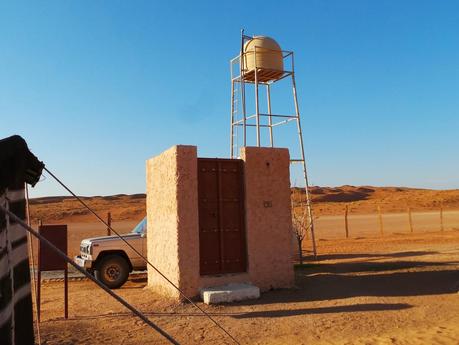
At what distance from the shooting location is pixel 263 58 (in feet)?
49.8

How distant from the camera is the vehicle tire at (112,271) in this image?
12336 mm

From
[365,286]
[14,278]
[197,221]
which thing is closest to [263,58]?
[197,221]

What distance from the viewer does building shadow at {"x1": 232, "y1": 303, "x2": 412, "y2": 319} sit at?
892 centimetres

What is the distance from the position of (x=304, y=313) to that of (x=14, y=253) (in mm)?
6039

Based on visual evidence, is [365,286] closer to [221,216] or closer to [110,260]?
[221,216]

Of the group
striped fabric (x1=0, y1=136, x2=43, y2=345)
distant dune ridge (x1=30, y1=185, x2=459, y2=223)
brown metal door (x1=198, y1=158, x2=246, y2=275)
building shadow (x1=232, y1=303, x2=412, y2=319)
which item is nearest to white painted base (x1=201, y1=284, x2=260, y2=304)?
brown metal door (x1=198, y1=158, x2=246, y2=275)

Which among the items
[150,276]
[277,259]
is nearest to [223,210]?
[277,259]

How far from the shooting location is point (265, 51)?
601 inches

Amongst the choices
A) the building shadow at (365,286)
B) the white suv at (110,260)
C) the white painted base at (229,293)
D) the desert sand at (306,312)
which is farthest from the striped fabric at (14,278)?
the white suv at (110,260)

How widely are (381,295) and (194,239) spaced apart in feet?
14.0

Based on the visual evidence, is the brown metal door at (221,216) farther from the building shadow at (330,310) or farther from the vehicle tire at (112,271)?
the vehicle tire at (112,271)

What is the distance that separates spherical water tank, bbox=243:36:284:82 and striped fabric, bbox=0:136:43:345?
11.3 metres

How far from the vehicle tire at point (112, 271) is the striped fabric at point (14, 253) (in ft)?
25.9

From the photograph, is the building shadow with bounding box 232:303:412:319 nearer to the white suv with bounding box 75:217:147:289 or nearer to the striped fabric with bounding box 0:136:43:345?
the white suv with bounding box 75:217:147:289
